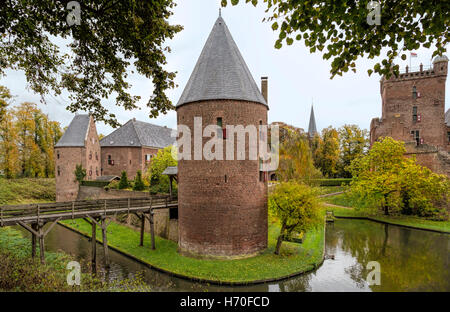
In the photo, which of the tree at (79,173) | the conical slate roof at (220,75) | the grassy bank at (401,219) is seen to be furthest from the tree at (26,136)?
the grassy bank at (401,219)

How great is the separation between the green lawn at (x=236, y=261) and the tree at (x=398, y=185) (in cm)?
972

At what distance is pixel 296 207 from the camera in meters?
12.6

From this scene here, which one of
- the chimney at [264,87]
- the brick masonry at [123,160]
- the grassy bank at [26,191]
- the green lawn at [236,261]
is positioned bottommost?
the green lawn at [236,261]

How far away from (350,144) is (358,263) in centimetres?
3066

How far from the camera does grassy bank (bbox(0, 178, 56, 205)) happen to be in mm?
26891

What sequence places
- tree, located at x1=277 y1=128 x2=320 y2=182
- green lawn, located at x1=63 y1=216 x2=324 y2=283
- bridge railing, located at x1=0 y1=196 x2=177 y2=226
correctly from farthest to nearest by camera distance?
tree, located at x1=277 y1=128 x2=320 y2=182
bridge railing, located at x1=0 y1=196 x2=177 y2=226
green lawn, located at x1=63 y1=216 x2=324 y2=283

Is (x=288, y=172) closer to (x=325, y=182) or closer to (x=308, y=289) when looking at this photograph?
(x=325, y=182)

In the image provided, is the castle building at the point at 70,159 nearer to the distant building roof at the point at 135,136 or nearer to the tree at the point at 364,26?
the distant building roof at the point at 135,136

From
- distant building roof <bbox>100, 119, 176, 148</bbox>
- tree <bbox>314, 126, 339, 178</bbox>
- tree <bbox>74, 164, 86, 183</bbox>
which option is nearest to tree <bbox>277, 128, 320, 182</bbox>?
tree <bbox>314, 126, 339, 178</bbox>

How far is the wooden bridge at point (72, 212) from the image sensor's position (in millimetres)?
11690

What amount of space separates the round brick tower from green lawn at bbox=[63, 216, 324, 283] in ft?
2.35

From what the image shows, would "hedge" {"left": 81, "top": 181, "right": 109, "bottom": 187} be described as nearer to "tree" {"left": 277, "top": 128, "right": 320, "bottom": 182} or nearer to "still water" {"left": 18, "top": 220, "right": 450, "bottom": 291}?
"still water" {"left": 18, "top": 220, "right": 450, "bottom": 291}

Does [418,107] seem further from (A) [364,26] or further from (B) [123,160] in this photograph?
(B) [123,160]

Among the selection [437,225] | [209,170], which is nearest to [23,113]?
[209,170]
